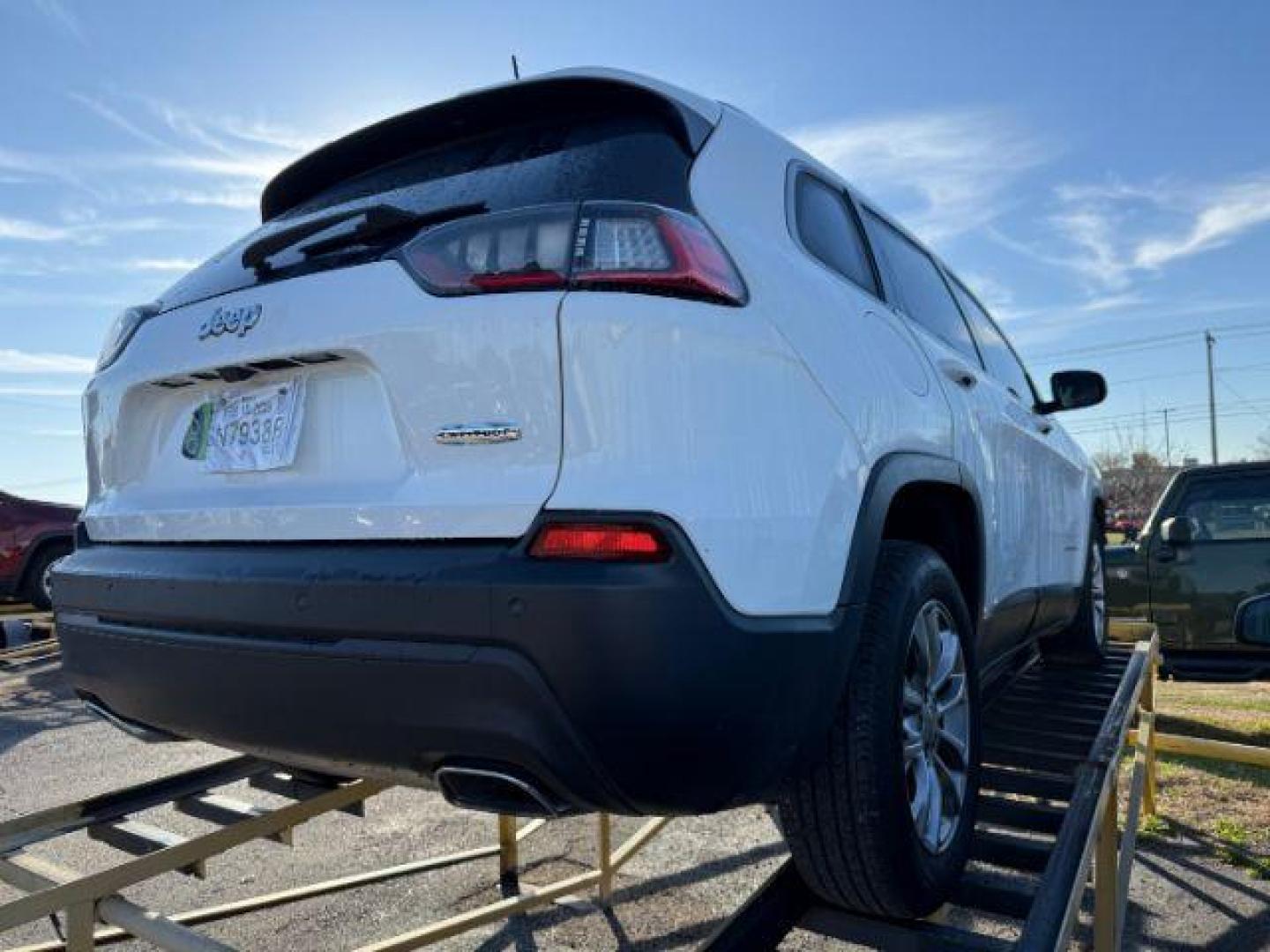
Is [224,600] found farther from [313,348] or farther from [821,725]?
[821,725]

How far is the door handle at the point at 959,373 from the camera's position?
261 centimetres

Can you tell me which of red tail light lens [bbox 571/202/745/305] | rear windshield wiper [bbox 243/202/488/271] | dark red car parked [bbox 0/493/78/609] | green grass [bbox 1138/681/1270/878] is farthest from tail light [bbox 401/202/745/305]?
dark red car parked [bbox 0/493/78/609]

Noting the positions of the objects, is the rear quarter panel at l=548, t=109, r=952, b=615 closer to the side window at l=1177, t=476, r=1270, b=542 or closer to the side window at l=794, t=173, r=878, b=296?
the side window at l=794, t=173, r=878, b=296

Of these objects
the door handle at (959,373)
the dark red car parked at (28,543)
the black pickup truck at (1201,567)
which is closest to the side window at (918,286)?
the door handle at (959,373)

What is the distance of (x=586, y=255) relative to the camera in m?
1.60

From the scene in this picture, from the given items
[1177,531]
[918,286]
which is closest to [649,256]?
[918,286]

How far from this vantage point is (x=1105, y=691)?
3.77 meters

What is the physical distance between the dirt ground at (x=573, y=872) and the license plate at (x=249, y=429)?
2.26m

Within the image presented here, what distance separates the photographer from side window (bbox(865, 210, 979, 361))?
8.68ft

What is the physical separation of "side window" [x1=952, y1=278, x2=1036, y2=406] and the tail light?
203cm

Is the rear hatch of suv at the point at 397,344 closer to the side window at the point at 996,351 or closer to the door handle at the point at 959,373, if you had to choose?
the door handle at the point at 959,373

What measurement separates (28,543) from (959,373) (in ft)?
37.7

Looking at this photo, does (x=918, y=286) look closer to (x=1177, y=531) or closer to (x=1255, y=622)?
(x=1255, y=622)

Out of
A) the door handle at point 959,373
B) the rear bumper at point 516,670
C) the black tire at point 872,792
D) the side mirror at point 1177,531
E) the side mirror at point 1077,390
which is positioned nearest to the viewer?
the rear bumper at point 516,670
